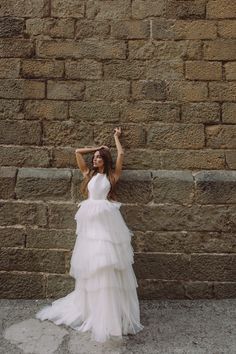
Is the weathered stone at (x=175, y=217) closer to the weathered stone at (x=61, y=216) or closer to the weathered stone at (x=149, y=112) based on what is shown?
the weathered stone at (x=61, y=216)

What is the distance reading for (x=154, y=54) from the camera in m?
4.52

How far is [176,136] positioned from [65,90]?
135cm

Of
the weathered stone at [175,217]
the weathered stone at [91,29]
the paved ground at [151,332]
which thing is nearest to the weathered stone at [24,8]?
the weathered stone at [91,29]

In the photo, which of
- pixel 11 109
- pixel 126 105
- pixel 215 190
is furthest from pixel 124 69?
pixel 215 190

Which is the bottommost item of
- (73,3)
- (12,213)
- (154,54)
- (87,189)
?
(12,213)

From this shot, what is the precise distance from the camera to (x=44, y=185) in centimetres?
434

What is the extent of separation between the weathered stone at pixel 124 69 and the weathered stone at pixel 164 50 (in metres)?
0.08

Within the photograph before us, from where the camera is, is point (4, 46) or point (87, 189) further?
point (4, 46)

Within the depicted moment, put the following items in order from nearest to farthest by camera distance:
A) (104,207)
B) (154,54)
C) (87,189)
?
(104,207) < (87,189) < (154,54)

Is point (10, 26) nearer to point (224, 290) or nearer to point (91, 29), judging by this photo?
point (91, 29)

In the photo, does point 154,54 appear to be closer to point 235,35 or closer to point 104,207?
point 235,35

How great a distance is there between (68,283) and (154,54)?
272cm

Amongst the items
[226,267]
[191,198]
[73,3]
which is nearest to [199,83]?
[191,198]

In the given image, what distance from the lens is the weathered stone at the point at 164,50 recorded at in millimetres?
4508
